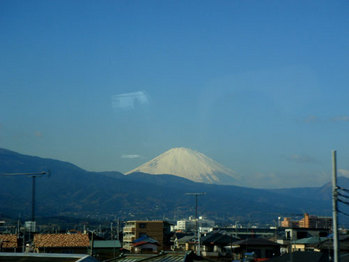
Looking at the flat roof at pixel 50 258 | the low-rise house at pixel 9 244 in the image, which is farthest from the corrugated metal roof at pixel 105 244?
the flat roof at pixel 50 258

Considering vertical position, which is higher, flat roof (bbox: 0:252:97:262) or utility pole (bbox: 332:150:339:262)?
utility pole (bbox: 332:150:339:262)

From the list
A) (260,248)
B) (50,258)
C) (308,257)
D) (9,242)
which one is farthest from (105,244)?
(50,258)

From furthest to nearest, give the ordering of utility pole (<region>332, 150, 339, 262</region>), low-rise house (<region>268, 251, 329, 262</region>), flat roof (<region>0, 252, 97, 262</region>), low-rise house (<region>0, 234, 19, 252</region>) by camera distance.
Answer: low-rise house (<region>0, 234, 19, 252</region>)
low-rise house (<region>268, 251, 329, 262</region>)
flat roof (<region>0, 252, 97, 262</region>)
utility pole (<region>332, 150, 339, 262</region>)

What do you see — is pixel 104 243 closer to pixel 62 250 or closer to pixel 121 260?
pixel 62 250

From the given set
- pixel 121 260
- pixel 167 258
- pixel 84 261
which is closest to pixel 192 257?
pixel 167 258

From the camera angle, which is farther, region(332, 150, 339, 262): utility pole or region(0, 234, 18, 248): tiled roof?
region(0, 234, 18, 248): tiled roof

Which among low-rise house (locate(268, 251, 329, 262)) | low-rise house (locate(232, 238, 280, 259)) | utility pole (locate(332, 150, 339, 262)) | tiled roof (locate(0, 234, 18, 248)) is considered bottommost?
low-rise house (locate(232, 238, 280, 259))

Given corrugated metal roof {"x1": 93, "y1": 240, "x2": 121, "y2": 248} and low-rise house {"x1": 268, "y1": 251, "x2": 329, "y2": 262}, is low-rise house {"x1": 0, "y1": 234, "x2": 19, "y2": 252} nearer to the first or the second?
corrugated metal roof {"x1": 93, "y1": 240, "x2": 121, "y2": 248}

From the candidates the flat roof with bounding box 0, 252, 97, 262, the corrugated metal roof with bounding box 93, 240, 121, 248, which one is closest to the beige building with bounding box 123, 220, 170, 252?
the corrugated metal roof with bounding box 93, 240, 121, 248
